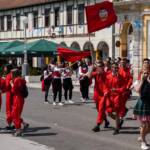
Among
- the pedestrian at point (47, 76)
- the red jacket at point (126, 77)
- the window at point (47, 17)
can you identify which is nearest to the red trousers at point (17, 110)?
the red jacket at point (126, 77)

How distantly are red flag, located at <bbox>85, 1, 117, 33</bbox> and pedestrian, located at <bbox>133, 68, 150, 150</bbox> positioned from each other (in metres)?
6.06

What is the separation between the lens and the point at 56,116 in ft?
56.7

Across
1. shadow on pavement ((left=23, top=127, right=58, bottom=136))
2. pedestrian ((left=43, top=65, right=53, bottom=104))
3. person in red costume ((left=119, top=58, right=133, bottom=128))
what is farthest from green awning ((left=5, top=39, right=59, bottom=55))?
shadow on pavement ((left=23, top=127, right=58, bottom=136))

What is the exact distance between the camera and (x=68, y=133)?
13555 mm

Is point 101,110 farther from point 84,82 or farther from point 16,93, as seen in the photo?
point 84,82

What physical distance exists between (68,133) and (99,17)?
16.6ft

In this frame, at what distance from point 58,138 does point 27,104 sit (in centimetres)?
892

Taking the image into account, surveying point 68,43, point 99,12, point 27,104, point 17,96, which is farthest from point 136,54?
point 17,96

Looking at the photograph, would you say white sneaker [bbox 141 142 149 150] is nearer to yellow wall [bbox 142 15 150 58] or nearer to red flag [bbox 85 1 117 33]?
red flag [bbox 85 1 117 33]

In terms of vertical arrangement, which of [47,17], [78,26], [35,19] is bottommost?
[78,26]

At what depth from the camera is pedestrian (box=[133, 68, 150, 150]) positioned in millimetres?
11102

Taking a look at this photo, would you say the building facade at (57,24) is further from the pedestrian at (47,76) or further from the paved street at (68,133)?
the paved street at (68,133)

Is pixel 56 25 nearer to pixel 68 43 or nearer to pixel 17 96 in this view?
pixel 68 43

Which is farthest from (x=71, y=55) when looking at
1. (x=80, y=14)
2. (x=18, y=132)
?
(x=80, y=14)
